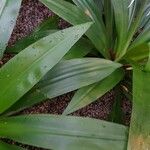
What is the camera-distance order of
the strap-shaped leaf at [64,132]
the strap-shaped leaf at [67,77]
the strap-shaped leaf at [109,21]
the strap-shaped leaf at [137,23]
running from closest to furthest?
1. the strap-shaped leaf at [64,132]
2. the strap-shaped leaf at [67,77]
3. the strap-shaped leaf at [137,23]
4. the strap-shaped leaf at [109,21]

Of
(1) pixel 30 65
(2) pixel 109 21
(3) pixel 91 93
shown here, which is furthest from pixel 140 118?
(2) pixel 109 21

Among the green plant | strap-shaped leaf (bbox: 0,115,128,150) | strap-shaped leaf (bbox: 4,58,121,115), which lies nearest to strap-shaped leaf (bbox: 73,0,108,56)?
the green plant

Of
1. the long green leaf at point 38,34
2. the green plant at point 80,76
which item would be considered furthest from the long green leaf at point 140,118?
the long green leaf at point 38,34

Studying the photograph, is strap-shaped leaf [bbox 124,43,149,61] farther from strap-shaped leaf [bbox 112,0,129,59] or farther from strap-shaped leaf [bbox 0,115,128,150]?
strap-shaped leaf [bbox 0,115,128,150]

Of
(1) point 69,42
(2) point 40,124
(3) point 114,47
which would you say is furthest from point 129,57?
(2) point 40,124

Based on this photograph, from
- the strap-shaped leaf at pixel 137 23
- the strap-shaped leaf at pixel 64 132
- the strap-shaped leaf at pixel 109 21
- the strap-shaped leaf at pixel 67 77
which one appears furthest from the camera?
the strap-shaped leaf at pixel 109 21

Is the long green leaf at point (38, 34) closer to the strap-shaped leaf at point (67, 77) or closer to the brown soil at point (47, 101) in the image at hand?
the brown soil at point (47, 101)

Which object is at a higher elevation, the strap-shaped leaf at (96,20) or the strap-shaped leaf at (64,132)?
the strap-shaped leaf at (96,20)
